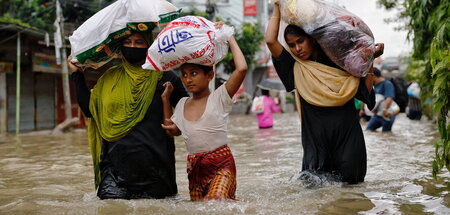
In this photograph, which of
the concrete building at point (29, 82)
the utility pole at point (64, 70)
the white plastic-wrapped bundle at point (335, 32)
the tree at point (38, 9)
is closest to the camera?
the white plastic-wrapped bundle at point (335, 32)

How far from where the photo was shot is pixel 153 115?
3621 millimetres

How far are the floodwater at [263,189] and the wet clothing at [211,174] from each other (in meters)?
0.10

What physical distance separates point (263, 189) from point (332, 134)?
85cm

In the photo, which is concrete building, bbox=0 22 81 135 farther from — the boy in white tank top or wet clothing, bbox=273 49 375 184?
the boy in white tank top

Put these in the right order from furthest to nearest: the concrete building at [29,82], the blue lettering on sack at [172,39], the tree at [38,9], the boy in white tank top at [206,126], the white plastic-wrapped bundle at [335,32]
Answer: the tree at [38,9]
the concrete building at [29,82]
the white plastic-wrapped bundle at [335,32]
the boy in white tank top at [206,126]
the blue lettering on sack at [172,39]

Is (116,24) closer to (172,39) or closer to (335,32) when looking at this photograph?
(172,39)

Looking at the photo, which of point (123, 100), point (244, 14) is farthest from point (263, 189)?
point (244, 14)

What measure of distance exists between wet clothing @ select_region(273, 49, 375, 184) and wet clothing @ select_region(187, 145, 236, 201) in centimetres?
94

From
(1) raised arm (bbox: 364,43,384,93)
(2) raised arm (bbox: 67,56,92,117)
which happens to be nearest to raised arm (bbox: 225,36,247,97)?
(2) raised arm (bbox: 67,56,92,117)

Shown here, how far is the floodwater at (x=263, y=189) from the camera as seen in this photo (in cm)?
338

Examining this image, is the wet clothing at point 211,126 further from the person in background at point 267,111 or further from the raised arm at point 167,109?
the person in background at point 267,111

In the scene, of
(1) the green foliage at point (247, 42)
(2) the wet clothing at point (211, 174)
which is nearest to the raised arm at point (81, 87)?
(2) the wet clothing at point (211, 174)

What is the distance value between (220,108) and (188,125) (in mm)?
253

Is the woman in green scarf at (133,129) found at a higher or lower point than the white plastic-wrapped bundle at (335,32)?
lower
